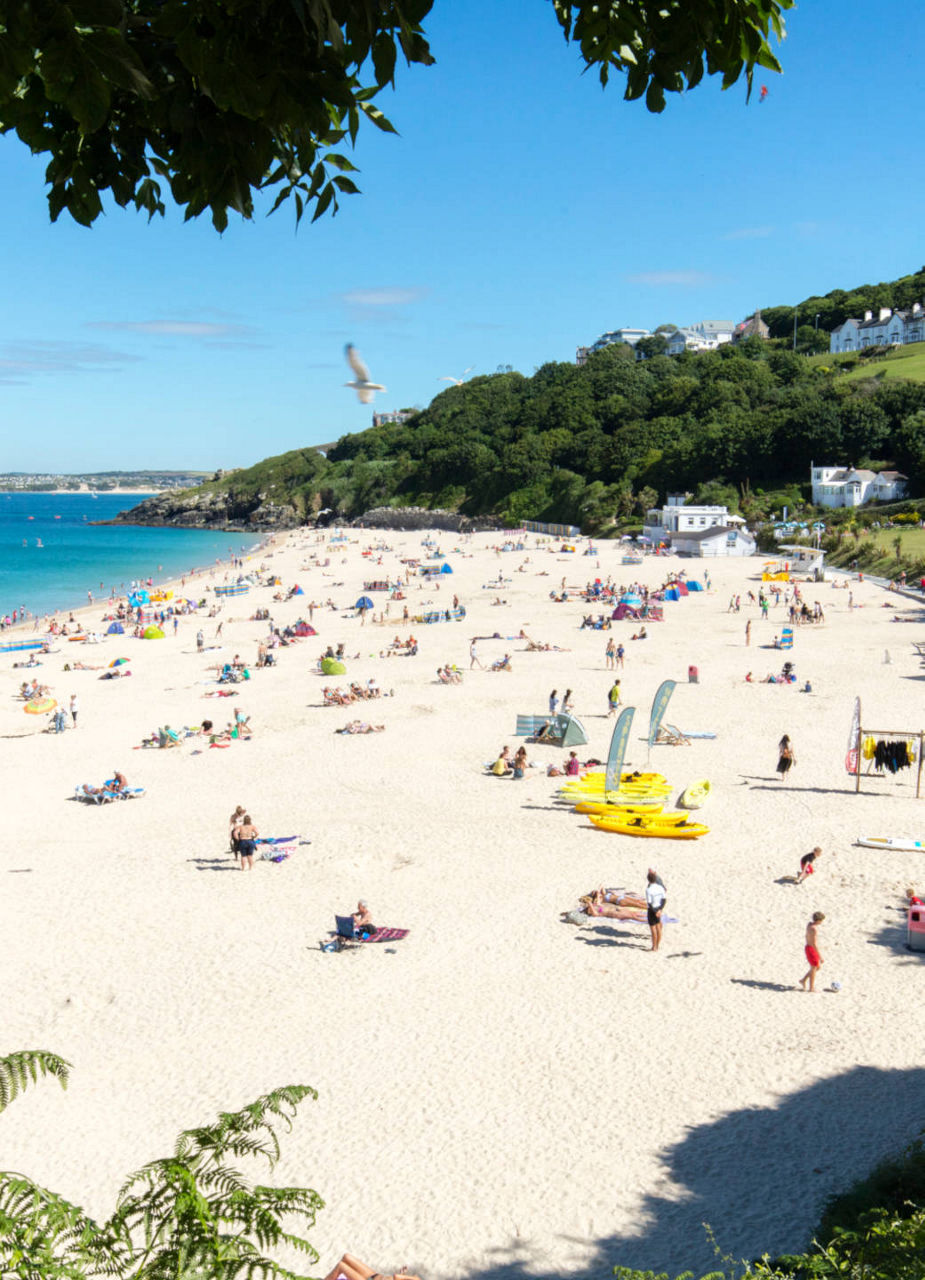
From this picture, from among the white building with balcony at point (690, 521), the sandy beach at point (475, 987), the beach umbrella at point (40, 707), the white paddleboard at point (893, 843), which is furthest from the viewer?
the white building with balcony at point (690, 521)

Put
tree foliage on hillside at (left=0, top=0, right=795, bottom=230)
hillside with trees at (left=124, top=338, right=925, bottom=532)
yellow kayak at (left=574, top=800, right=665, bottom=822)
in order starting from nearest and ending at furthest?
tree foliage on hillside at (left=0, top=0, right=795, bottom=230) → yellow kayak at (left=574, top=800, right=665, bottom=822) → hillside with trees at (left=124, top=338, right=925, bottom=532)

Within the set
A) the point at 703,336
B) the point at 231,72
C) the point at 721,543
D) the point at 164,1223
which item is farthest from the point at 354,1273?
the point at 703,336

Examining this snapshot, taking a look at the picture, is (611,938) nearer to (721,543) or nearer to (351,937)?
(351,937)

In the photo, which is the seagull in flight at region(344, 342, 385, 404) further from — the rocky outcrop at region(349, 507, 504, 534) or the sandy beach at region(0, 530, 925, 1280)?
the rocky outcrop at region(349, 507, 504, 534)

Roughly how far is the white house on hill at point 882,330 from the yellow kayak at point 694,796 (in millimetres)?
105734

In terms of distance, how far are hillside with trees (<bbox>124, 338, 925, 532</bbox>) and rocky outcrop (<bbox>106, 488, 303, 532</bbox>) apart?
0.44 metres

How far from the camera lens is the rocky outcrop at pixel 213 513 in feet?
411

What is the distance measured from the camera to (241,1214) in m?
3.79

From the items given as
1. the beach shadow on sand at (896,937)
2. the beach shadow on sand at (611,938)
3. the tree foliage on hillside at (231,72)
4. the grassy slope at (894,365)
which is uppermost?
the grassy slope at (894,365)

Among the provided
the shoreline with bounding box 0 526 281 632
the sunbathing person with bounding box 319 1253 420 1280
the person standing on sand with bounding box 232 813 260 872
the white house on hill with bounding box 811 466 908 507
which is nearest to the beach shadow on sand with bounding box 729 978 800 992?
the sunbathing person with bounding box 319 1253 420 1280

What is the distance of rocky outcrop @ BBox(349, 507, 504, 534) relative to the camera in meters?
96.4

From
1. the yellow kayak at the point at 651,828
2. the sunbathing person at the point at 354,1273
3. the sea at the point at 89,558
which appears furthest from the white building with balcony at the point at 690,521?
the sunbathing person at the point at 354,1273

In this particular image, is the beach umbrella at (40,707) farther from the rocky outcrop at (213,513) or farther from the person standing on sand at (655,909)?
the rocky outcrop at (213,513)

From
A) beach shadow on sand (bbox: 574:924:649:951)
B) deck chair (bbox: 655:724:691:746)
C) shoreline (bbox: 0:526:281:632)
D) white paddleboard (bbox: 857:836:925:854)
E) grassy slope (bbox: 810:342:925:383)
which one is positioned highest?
grassy slope (bbox: 810:342:925:383)
